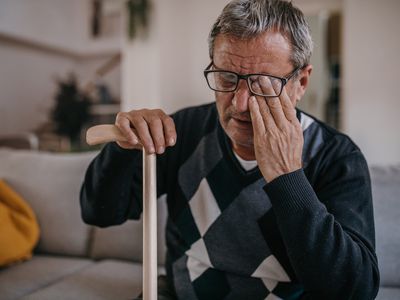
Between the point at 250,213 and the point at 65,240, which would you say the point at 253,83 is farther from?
the point at 65,240

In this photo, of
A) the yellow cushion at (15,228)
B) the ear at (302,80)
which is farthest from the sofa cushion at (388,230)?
the yellow cushion at (15,228)

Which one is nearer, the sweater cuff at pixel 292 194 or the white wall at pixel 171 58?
the sweater cuff at pixel 292 194

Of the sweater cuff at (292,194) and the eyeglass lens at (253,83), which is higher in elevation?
the eyeglass lens at (253,83)

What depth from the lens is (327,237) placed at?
77 cm

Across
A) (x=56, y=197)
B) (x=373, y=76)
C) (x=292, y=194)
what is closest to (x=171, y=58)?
(x=373, y=76)

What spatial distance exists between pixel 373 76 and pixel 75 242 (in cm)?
324

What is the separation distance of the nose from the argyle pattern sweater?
171 millimetres

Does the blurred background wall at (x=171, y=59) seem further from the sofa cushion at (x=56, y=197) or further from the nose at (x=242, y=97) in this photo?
the nose at (x=242, y=97)

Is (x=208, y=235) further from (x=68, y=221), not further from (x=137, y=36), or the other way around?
(x=137, y=36)

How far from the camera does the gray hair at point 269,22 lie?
873 mm

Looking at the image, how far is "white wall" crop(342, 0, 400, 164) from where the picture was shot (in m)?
3.76

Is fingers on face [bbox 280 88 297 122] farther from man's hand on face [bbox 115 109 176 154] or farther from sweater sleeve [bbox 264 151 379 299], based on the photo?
man's hand on face [bbox 115 109 176 154]

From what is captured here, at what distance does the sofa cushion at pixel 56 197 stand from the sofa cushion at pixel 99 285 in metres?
0.20

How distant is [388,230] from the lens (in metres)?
1.26
